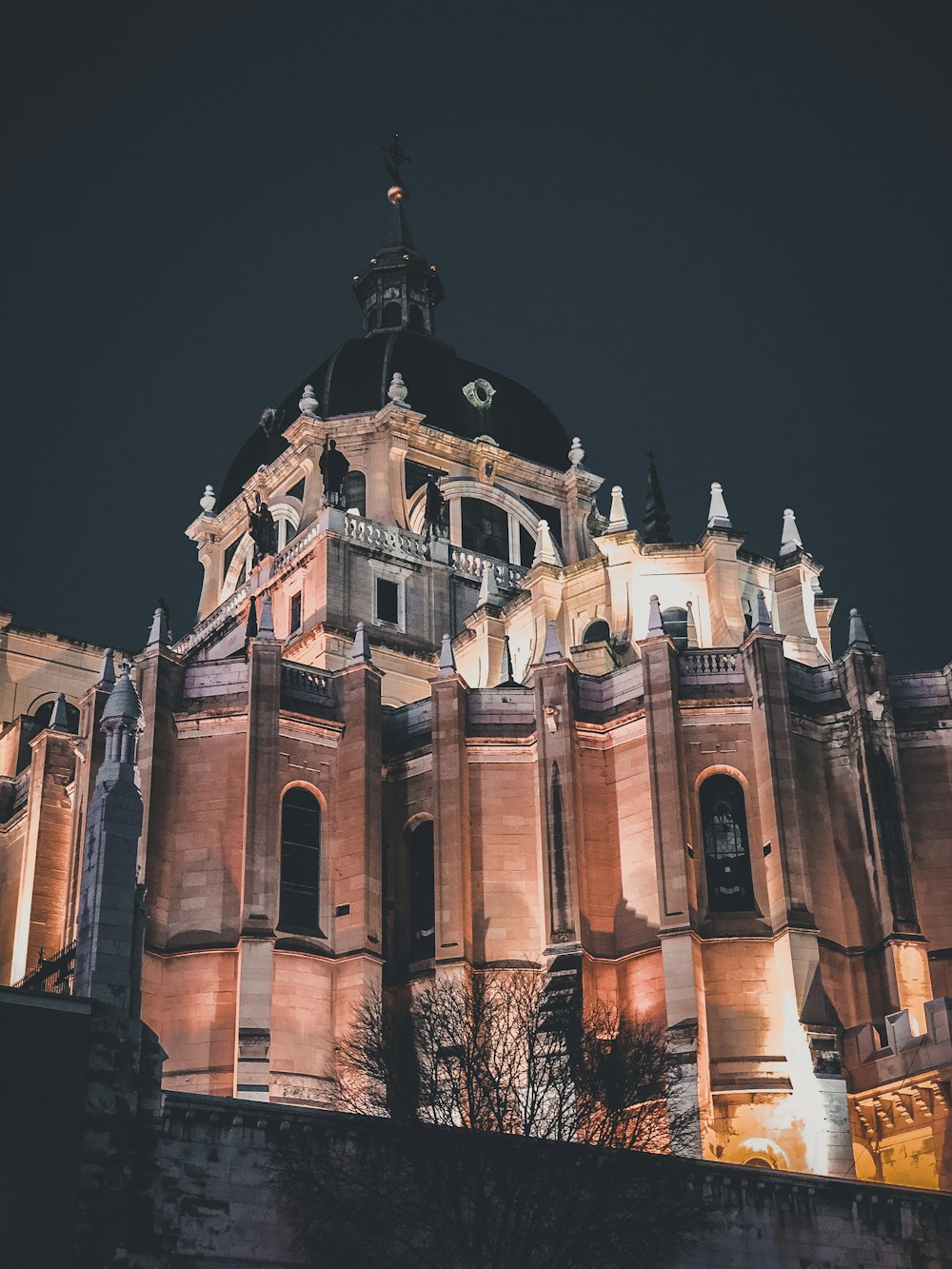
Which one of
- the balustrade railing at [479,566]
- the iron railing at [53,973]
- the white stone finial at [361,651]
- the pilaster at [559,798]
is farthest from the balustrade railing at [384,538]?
the iron railing at [53,973]

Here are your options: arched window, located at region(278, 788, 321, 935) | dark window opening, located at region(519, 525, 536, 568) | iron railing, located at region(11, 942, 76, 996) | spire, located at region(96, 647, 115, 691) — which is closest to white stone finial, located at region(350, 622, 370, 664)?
arched window, located at region(278, 788, 321, 935)

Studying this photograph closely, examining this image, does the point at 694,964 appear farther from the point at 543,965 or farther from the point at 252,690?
the point at 252,690

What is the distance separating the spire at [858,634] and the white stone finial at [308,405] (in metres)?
30.0

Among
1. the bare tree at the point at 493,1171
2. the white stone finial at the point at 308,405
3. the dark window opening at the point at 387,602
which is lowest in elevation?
the bare tree at the point at 493,1171

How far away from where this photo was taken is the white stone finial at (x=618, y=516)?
234 feet

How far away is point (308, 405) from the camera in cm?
8131

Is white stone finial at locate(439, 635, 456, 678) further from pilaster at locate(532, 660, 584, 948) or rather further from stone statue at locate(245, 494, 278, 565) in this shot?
stone statue at locate(245, 494, 278, 565)

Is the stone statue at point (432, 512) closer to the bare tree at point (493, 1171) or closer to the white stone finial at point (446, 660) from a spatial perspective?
the white stone finial at point (446, 660)

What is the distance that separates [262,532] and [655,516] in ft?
55.9

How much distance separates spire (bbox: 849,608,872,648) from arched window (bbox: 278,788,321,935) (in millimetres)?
17514

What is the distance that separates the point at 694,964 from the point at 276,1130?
18.2 meters

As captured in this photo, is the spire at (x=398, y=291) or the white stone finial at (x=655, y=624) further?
the spire at (x=398, y=291)

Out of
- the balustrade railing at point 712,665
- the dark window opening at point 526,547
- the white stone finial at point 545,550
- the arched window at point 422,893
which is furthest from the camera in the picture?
the dark window opening at point 526,547

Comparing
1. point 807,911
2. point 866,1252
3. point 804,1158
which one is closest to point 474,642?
point 807,911
